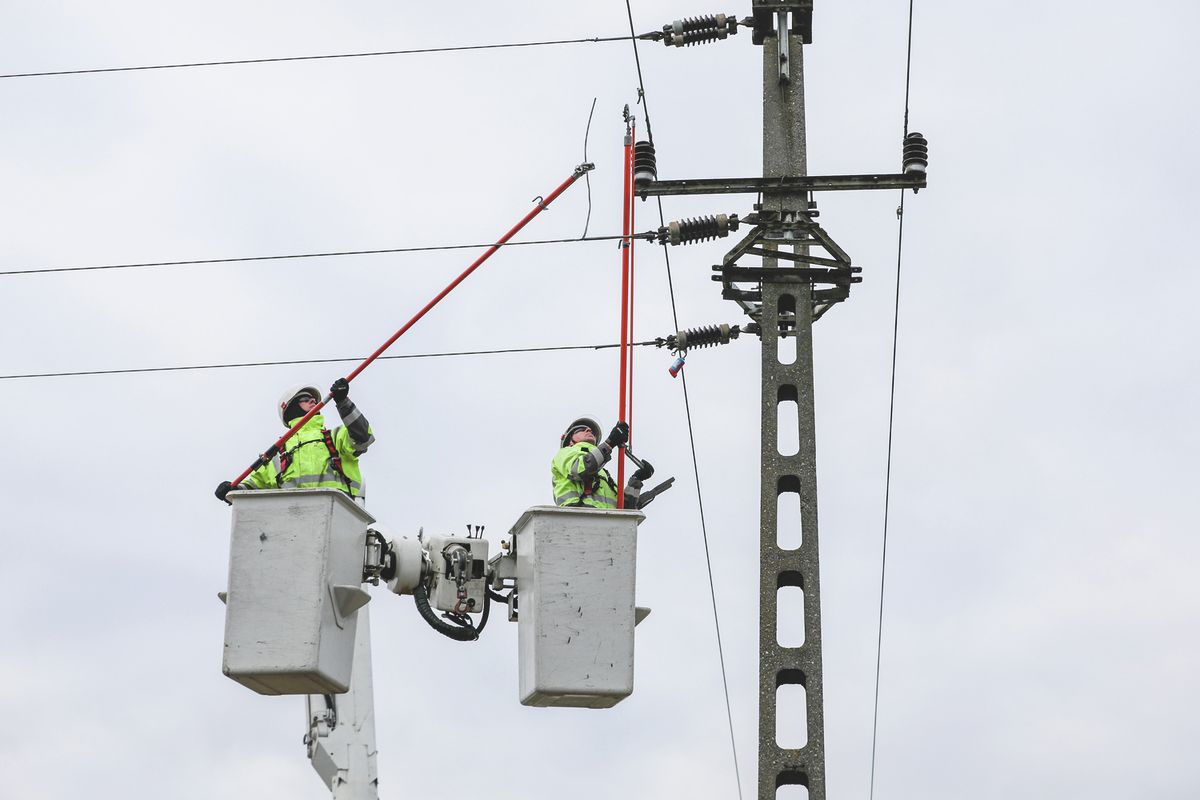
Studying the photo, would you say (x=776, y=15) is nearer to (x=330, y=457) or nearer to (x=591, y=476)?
(x=591, y=476)

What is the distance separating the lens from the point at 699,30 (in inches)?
461

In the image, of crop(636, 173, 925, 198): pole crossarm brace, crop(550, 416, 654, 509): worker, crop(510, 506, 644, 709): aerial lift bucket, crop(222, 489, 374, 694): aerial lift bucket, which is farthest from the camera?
crop(636, 173, 925, 198): pole crossarm brace

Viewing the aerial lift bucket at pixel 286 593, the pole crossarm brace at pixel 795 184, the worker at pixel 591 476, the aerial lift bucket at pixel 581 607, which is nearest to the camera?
the aerial lift bucket at pixel 286 593

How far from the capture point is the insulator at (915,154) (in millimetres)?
11273

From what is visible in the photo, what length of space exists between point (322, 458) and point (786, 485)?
235 cm

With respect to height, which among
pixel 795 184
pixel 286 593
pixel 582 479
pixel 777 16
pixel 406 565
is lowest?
pixel 286 593

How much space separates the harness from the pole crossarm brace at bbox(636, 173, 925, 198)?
6.92 ft

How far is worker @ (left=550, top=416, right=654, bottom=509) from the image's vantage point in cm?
1057

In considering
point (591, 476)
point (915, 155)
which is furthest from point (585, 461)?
point (915, 155)

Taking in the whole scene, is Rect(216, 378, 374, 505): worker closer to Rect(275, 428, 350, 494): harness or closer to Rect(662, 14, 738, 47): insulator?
Rect(275, 428, 350, 494): harness

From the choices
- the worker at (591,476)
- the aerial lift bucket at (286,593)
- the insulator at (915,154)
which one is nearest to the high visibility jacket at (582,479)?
the worker at (591,476)

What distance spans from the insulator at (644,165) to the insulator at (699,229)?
264 millimetres

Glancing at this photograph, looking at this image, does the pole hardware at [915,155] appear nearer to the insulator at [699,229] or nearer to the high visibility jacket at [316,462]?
the insulator at [699,229]

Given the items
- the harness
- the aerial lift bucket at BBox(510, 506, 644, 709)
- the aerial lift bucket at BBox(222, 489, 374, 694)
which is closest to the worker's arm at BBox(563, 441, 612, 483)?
the aerial lift bucket at BBox(510, 506, 644, 709)
